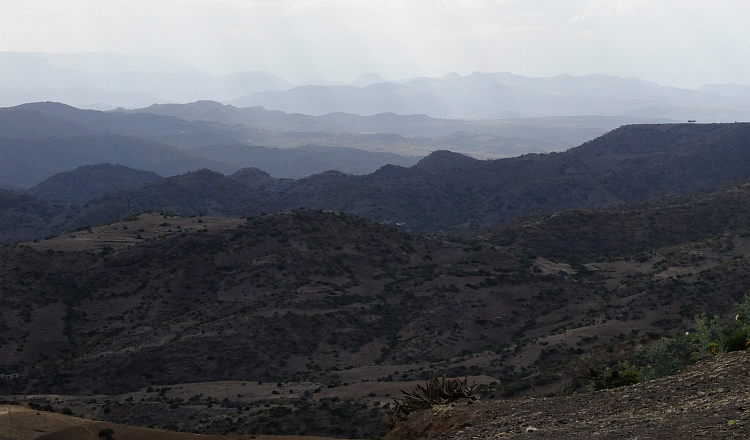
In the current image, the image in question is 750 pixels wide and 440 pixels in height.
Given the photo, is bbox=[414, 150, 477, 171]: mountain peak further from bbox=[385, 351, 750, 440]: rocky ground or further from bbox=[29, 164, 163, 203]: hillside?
bbox=[385, 351, 750, 440]: rocky ground

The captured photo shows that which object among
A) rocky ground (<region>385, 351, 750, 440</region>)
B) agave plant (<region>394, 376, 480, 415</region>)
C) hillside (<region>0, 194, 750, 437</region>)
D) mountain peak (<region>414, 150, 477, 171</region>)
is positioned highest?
mountain peak (<region>414, 150, 477, 171</region>)

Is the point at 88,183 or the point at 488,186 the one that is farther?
the point at 88,183

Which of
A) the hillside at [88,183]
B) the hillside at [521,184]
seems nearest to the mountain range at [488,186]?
the hillside at [521,184]

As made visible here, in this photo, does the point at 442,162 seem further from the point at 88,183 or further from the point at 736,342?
the point at 736,342

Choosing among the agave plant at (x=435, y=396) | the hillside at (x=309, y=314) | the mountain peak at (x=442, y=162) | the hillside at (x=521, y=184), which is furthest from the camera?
the mountain peak at (x=442, y=162)

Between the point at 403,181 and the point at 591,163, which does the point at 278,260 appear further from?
the point at 591,163

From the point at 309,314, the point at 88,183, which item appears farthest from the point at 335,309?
the point at 88,183

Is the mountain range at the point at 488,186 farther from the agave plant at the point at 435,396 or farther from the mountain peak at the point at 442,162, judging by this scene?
the agave plant at the point at 435,396

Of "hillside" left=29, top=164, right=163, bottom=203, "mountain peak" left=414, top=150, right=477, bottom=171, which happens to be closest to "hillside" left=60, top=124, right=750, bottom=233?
"mountain peak" left=414, top=150, right=477, bottom=171
